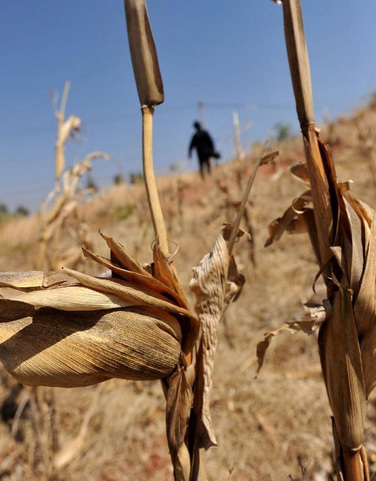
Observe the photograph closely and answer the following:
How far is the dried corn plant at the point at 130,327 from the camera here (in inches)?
15.6

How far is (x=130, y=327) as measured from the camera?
406 mm

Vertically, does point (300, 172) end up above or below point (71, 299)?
above

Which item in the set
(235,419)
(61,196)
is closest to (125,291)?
(61,196)

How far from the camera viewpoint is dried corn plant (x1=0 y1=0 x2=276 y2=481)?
1.30ft

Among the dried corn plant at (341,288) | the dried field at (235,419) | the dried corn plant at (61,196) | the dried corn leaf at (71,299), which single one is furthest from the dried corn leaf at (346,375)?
the dried corn plant at (61,196)

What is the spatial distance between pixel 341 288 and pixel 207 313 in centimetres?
16

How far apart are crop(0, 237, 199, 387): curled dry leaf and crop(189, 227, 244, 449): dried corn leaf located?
0.04 m

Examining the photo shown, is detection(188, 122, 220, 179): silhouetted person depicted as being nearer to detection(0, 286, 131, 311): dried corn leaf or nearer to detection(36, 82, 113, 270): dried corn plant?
detection(36, 82, 113, 270): dried corn plant

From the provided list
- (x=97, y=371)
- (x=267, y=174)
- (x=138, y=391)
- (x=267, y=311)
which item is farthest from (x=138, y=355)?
(x=267, y=174)

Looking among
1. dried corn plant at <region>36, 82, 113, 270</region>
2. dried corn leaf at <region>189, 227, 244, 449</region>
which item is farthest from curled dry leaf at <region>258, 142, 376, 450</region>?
dried corn plant at <region>36, 82, 113, 270</region>

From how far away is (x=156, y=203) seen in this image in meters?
0.43

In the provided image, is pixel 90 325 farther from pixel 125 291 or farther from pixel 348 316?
pixel 348 316

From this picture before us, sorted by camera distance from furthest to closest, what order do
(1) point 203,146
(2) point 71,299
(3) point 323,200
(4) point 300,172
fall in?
(1) point 203,146 → (4) point 300,172 → (3) point 323,200 → (2) point 71,299

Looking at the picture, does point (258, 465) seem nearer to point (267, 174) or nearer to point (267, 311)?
point (267, 311)
